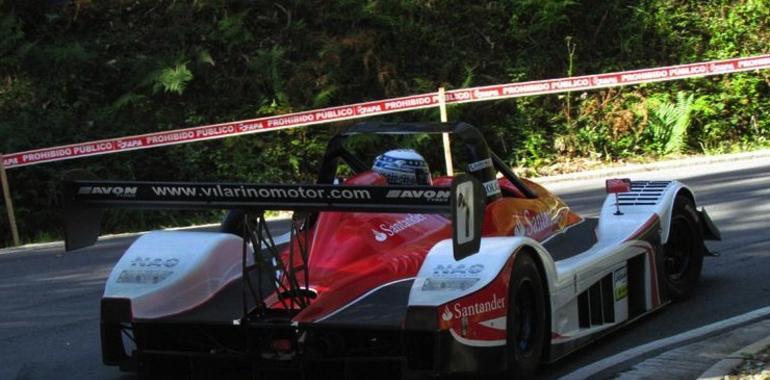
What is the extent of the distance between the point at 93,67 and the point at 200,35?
188 centimetres

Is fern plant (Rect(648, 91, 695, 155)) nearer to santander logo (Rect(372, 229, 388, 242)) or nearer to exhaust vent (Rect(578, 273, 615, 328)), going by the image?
exhaust vent (Rect(578, 273, 615, 328))

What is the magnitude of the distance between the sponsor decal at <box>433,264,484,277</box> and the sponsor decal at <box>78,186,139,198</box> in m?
1.58

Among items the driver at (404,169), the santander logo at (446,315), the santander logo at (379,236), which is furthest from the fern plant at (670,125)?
the santander logo at (446,315)

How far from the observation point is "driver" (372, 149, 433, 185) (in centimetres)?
762

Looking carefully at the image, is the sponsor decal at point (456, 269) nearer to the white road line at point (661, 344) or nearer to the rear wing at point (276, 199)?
the rear wing at point (276, 199)

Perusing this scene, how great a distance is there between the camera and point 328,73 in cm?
1888

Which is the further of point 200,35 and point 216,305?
point 200,35

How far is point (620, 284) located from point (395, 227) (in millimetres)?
1582

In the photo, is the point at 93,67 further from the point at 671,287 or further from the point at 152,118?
the point at 671,287

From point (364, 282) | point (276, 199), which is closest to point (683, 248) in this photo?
point (364, 282)

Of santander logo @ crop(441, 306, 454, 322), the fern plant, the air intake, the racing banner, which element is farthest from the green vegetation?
santander logo @ crop(441, 306, 454, 322)

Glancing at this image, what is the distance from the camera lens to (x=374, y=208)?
224 inches

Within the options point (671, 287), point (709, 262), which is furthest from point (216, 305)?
point (709, 262)

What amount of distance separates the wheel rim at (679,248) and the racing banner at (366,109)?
8.01m
